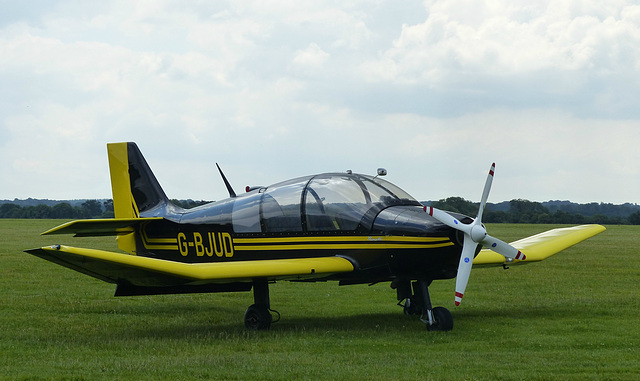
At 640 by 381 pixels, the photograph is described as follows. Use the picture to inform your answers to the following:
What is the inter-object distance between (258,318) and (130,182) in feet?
16.1

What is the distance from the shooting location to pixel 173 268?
10070 millimetres

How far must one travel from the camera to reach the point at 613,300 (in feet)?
48.7

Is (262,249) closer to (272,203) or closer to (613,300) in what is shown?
(272,203)

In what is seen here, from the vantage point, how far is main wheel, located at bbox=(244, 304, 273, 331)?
11.5 metres

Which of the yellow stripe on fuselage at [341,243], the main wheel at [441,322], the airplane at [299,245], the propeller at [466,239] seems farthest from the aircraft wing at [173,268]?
the propeller at [466,239]

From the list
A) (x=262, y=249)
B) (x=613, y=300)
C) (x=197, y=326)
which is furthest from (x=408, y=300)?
(x=613, y=300)

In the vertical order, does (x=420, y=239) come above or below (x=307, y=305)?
above

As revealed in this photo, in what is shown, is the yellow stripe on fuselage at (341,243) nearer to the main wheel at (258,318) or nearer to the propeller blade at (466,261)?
the propeller blade at (466,261)

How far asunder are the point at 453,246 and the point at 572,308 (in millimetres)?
4464

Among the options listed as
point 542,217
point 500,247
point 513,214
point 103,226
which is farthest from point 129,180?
point 513,214

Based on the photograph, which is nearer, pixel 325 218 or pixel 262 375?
pixel 262 375

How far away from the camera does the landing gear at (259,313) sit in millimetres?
11523

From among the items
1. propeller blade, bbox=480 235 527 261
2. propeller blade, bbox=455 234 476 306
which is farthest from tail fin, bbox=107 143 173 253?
propeller blade, bbox=480 235 527 261

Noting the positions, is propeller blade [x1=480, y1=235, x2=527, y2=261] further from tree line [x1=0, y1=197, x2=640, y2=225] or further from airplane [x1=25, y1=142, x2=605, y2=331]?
tree line [x1=0, y1=197, x2=640, y2=225]
